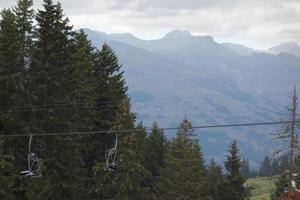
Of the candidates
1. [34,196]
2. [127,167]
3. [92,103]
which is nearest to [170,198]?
[127,167]

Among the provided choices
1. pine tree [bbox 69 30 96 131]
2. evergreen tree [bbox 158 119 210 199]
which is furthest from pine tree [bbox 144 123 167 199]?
pine tree [bbox 69 30 96 131]

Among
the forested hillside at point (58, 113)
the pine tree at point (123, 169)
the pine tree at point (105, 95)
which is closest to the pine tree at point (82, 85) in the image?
the forested hillside at point (58, 113)

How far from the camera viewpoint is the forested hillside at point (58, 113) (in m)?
35.8

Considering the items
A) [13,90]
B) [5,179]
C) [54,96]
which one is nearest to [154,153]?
[54,96]

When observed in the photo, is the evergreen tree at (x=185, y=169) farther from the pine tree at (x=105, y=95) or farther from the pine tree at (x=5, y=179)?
the pine tree at (x=5, y=179)

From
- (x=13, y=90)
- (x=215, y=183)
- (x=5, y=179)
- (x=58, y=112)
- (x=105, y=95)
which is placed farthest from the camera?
(x=215, y=183)

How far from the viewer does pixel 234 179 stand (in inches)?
2463

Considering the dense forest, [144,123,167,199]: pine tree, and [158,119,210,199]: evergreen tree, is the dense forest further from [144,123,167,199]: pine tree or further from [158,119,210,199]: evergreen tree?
[144,123,167,199]: pine tree

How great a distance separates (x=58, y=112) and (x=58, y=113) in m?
0.08

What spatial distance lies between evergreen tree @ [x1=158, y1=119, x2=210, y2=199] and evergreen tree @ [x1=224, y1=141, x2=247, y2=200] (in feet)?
19.8

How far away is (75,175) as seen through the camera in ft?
132

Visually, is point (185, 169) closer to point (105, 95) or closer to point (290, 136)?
point (105, 95)

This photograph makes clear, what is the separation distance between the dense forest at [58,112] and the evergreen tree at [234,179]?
15.7m

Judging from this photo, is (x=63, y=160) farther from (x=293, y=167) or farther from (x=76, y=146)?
(x=293, y=167)
